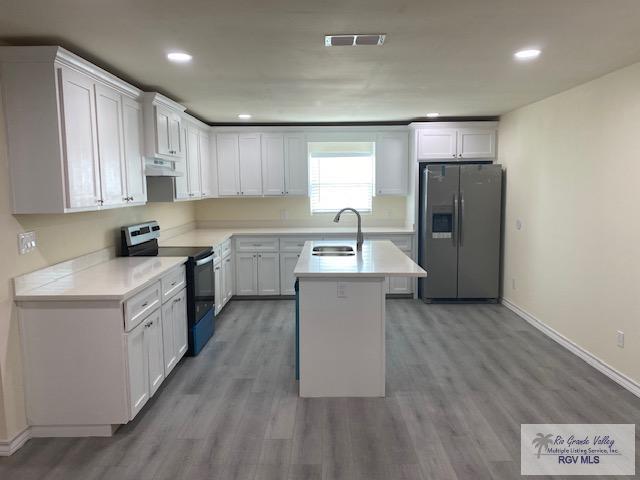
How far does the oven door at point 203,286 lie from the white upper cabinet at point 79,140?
1.26m

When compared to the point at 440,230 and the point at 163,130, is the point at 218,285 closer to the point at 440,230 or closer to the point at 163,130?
the point at 163,130

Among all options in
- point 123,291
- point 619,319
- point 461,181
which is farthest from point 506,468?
point 461,181

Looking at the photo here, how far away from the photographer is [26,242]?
109 inches

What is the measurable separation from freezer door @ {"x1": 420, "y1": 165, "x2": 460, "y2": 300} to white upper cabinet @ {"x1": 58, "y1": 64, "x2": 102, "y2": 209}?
3.87 metres

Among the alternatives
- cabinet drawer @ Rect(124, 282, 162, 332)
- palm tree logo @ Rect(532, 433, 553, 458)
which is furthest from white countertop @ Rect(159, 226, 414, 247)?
palm tree logo @ Rect(532, 433, 553, 458)

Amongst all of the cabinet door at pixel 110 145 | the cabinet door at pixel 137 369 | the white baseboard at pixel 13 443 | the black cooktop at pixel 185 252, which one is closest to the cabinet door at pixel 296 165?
the black cooktop at pixel 185 252

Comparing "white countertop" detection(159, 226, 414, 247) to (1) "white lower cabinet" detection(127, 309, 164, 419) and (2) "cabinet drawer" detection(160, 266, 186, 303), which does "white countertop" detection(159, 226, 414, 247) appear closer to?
(2) "cabinet drawer" detection(160, 266, 186, 303)

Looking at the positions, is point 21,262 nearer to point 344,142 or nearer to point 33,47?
point 33,47

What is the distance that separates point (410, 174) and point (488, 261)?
4.99 ft

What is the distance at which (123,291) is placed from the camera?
8.94 feet

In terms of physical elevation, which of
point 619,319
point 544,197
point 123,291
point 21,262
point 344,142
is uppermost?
point 344,142

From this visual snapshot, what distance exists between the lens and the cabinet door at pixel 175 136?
4426 millimetres

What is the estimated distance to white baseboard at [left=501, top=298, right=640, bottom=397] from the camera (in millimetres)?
3381

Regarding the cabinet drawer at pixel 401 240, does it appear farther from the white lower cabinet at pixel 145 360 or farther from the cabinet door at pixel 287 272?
the white lower cabinet at pixel 145 360
